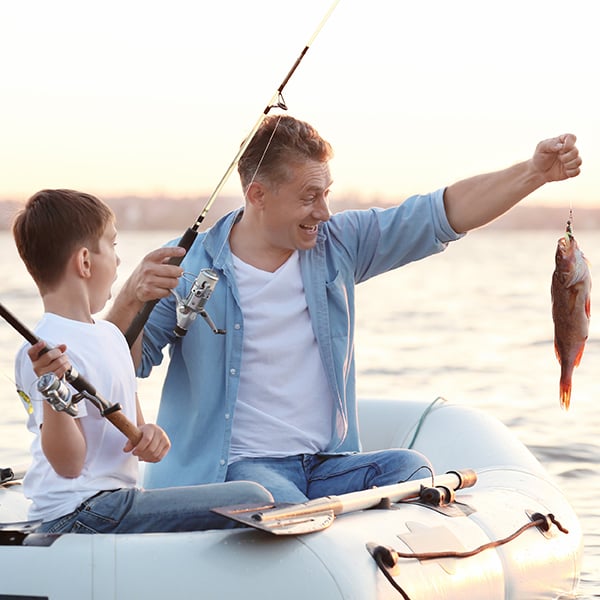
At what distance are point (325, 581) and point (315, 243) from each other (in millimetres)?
1290

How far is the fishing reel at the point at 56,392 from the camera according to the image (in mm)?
3047

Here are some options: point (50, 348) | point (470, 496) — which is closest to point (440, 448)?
point (470, 496)

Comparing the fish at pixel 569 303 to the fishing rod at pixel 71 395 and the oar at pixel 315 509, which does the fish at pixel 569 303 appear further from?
the fishing rod at pixel 71 395

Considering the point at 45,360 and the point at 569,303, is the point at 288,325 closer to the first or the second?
the point at 569,303

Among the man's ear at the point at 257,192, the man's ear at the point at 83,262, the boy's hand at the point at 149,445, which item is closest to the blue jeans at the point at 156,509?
the boy's hand at the point at 149,445

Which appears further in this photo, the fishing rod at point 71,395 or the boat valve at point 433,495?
the boat valve at point 433,495

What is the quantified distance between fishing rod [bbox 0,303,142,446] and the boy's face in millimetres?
333

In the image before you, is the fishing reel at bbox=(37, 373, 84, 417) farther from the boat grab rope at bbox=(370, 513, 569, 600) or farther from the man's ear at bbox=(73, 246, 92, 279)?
the boat grab rope at bbox=(370, 513, 569, 600)

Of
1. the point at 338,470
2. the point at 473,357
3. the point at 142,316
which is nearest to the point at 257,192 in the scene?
the point at 142,316

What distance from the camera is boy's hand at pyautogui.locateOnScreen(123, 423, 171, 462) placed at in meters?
3.26

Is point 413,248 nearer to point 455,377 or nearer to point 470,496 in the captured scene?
point 470,496

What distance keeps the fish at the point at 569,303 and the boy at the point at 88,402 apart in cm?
91

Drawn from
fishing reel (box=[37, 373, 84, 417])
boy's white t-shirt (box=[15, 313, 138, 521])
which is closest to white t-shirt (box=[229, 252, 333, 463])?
boy's white t-shirt (box=[15, 313, 138, 521])

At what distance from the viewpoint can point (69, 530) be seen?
11.0ft
